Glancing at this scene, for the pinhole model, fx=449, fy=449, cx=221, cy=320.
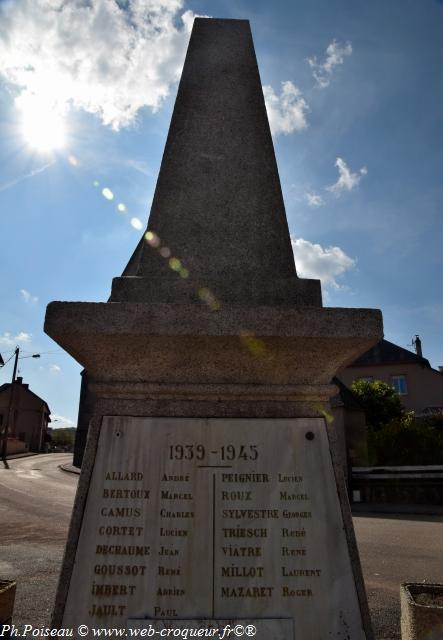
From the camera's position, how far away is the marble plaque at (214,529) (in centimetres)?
165

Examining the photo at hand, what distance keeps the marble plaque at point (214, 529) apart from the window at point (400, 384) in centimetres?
3359

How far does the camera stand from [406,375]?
32906 millimetres

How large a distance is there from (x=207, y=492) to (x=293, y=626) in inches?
21.9

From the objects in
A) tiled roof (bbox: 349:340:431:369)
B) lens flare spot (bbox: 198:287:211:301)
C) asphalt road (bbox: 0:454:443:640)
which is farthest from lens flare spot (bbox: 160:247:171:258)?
tiled roof (bbox: 349:340:431:369)

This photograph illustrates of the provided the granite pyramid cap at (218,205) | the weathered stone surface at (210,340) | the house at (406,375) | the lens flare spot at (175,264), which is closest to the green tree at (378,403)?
the house at (406,375)

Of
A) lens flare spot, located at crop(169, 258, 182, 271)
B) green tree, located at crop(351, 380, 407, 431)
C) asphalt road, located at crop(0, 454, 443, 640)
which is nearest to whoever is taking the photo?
lens flare spot, located at crop(169, 258, 182, 271)

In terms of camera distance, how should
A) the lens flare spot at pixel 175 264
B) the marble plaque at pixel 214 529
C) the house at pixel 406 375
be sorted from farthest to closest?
the house at pixel 406 375 < the lens flare spot at pixel 175 264 < the marble plaque at pixel 214 529

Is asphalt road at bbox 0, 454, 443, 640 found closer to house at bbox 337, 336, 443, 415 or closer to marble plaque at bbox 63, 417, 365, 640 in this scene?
marble plaque at bbox 63, 417, 365, 640

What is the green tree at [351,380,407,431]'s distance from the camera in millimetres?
23359

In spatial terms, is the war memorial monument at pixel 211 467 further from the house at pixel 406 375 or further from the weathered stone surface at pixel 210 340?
the house at pixel 406 375

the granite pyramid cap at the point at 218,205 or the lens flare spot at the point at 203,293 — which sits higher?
the granite pyramid cap at the point at 218,205

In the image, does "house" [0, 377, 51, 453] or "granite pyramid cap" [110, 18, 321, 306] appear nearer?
"granite pyramid cap" [110, 18, 321, 306]

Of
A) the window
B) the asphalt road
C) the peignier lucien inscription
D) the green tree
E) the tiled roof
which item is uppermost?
the tiled roof

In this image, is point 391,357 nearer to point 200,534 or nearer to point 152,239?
point 152,239
